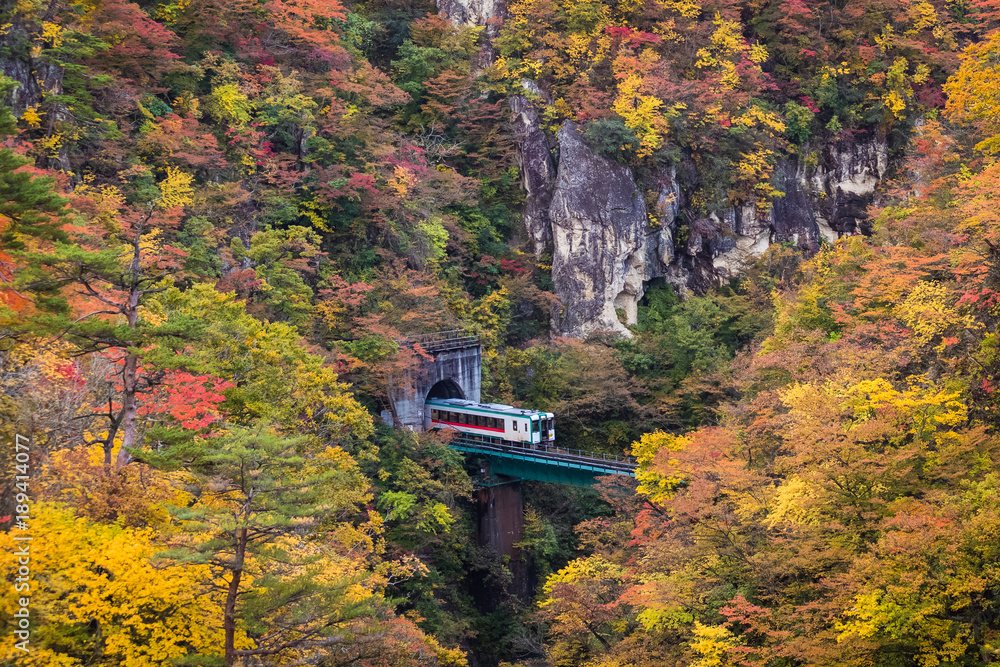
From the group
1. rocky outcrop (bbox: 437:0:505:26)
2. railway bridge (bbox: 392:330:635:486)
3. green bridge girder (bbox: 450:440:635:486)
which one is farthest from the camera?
rocky outcrop (bbox: 437:0:505:26)

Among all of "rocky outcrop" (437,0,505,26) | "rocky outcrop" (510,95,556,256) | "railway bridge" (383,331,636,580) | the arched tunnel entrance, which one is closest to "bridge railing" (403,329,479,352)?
"railway bridge" (383,331,636,580)

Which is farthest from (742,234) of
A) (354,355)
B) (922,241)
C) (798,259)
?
(354,355)

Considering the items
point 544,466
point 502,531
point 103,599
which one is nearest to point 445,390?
point 544,466

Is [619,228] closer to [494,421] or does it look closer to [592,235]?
[592,235]

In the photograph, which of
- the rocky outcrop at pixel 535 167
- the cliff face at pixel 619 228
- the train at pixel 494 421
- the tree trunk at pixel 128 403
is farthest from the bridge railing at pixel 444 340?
the tree trunk at pixel 128 403

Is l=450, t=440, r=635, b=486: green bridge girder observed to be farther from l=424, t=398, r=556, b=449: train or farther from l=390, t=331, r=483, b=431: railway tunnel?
l=390, t=331, r=483, b=431: railway tunnel

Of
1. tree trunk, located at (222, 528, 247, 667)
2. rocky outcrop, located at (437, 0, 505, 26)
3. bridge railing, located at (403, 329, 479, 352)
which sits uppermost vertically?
rocky outcrop, located at (437, 0, 505, 26)

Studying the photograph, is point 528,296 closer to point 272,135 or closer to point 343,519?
point 272,135
